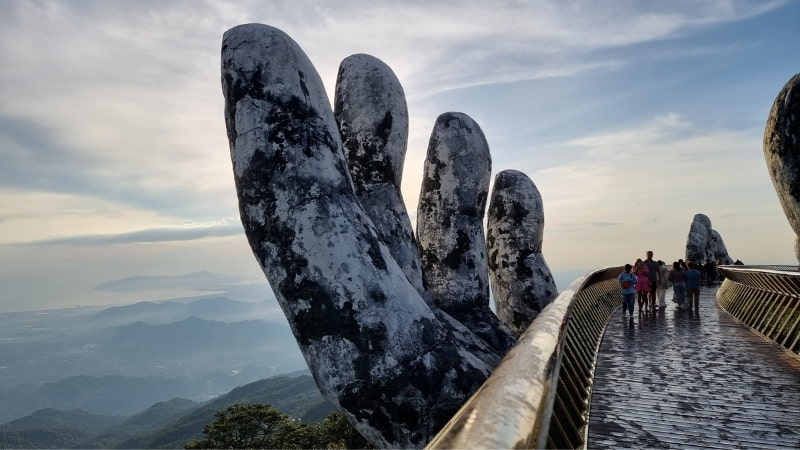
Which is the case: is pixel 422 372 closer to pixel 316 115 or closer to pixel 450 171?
pixel 316 115

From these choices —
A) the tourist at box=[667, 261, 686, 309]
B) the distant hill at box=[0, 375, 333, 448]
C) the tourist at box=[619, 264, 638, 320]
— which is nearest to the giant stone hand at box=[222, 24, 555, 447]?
the tourist at box=[619, 264, 638, 320]

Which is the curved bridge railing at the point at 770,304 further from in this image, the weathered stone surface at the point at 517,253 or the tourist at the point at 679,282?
the weathered stone surface at the point at 517,253

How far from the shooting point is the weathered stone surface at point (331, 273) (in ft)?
20.4

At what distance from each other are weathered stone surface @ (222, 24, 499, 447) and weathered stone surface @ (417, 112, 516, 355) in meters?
4.71

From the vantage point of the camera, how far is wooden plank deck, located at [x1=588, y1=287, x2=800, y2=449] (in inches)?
200

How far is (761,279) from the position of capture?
1198 centimetres

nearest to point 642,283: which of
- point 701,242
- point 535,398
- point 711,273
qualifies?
point 535,398

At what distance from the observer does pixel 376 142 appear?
1048 cm

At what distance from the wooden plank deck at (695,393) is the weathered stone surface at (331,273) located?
1752mm

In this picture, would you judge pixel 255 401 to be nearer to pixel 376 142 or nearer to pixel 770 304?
pixel 376 142

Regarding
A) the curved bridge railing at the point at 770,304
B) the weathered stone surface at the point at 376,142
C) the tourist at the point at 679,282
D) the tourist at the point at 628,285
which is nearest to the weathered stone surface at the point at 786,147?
the curved bridge railing at the point at 770,304

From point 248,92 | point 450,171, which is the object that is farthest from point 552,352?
point 450,171

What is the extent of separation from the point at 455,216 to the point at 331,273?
20.8 ft

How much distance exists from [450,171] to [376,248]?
599cm
